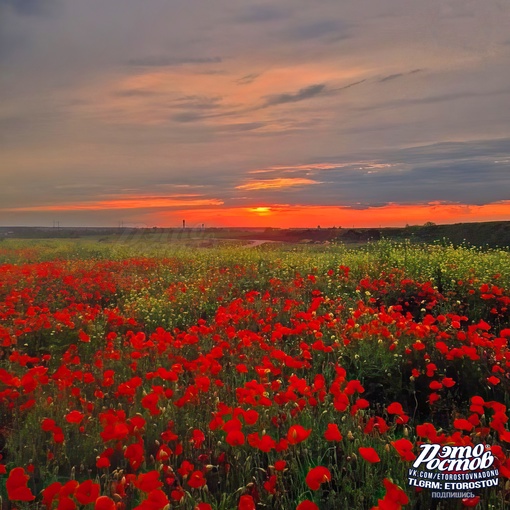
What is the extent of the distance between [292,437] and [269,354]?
9.32 ft

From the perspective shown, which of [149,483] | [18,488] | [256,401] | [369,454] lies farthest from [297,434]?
[18,488]

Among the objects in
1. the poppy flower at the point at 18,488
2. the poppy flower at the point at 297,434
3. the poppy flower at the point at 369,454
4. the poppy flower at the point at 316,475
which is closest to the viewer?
the poppy flower at the point at 18,488

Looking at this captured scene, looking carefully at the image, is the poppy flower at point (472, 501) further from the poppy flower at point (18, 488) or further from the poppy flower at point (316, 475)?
the poppy flower at point (18, 488)

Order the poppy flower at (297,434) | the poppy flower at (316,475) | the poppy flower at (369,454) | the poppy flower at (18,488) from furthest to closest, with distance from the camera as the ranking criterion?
1. the poppy flower at (297,434)
2. the poppy flower at (369,454)
3. the poppy flower at (316,475)
4. the poppy flower at (18,488)

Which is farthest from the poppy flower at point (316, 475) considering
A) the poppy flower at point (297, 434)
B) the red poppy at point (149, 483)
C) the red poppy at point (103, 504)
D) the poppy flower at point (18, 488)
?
the poppy flower at point (18, 488)

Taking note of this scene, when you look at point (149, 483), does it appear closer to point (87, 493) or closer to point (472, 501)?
point (87, 493)

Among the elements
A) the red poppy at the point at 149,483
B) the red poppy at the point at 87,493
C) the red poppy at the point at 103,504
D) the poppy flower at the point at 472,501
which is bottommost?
the poppy flower at the point at 472,501

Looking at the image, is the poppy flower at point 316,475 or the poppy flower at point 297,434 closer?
the poppy flower at point 316,475

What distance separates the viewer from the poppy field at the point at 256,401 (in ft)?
9.57

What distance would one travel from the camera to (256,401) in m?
3.62

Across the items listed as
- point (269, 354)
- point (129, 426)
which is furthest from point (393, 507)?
point (269, 354)

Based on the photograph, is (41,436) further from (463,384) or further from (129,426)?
(463,384)

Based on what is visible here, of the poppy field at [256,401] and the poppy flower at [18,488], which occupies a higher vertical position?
the poppy flower at [18,488]

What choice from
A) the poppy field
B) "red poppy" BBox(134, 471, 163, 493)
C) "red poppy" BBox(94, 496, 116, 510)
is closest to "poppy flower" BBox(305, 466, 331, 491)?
the poppy field
